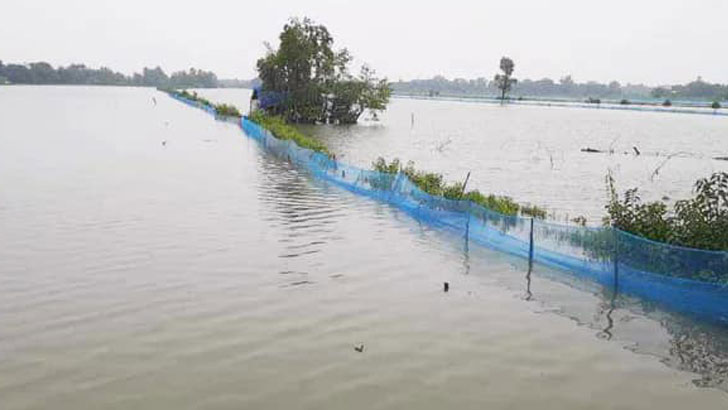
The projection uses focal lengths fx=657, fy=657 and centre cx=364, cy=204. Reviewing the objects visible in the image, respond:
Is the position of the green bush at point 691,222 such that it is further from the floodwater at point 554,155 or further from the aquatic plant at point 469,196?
the floodwater at point 554,155

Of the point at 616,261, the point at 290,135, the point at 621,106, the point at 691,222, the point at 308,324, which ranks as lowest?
the point at 308,324

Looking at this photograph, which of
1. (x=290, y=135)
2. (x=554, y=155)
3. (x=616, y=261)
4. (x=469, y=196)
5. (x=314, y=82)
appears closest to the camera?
(x=616, y=261)

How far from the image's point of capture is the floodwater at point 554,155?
27406mm

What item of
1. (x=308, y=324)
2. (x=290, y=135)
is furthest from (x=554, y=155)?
(x=308, y=324)

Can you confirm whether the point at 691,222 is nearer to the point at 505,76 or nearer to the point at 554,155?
the point at 554,155

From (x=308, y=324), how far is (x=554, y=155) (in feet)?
109

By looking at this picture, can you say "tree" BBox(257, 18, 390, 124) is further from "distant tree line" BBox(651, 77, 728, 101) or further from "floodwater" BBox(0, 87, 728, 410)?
"distant tree line" BBox(651, 77, 728, 101)

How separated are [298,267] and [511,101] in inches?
5449

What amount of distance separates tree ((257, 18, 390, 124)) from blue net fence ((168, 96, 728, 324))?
45.8 m

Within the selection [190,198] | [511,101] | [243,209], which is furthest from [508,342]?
[511,101]

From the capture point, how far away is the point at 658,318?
1102 cm

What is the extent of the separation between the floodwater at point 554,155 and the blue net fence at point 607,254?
18.5 ft

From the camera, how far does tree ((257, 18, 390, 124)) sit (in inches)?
2445

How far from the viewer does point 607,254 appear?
41.4 feet
